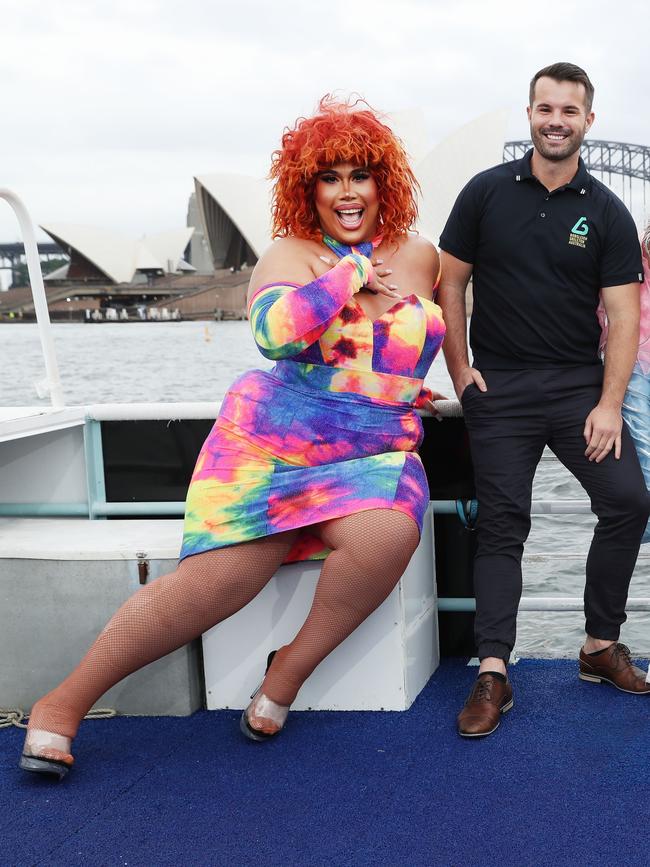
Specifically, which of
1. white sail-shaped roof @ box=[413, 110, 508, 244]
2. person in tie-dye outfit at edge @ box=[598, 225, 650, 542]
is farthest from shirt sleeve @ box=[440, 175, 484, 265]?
white sail-shaped roof @ box=[413, 110, 508, 244]

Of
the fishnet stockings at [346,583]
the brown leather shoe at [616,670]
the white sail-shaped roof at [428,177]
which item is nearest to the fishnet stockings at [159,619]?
the fishnet stockings at [346,583]

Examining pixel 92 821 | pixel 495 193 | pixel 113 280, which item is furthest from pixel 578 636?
pixel 113 280

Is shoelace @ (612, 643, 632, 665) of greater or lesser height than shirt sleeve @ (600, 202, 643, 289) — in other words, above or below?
below

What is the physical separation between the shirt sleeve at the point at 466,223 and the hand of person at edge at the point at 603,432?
0.49 meters

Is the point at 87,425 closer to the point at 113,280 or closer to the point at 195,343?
the point at 195,343

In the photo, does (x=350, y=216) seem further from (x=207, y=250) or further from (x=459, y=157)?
(x=207, y=250)

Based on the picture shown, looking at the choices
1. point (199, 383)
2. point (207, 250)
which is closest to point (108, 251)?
point (207, 250)

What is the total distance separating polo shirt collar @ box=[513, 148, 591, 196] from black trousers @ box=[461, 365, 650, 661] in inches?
16.7

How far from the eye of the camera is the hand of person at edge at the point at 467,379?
2416mm

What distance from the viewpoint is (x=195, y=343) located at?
136 ft

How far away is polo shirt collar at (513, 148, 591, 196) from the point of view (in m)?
2.34

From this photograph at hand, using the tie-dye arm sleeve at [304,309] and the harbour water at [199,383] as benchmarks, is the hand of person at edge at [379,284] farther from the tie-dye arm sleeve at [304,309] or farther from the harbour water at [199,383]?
the harbour water at [199,383]

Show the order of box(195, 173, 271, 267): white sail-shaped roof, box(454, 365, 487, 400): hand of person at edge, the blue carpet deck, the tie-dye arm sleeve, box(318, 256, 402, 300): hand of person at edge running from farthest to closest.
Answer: box(195, 173, 271, 267): white sail-shaped roof, box(454, 365, 487, 400): hand of person at edge, box(318, 256, 402, 300): hand of person at edge, the tie-dye arm sleeve, the blue carpet deck

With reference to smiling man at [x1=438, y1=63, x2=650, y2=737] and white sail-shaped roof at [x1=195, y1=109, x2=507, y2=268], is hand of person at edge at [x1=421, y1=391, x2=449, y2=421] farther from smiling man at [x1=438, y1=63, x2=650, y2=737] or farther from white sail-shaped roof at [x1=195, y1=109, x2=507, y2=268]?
white sail-shaped roof at [x1=195, y1=109, x2=507, y2=268]
